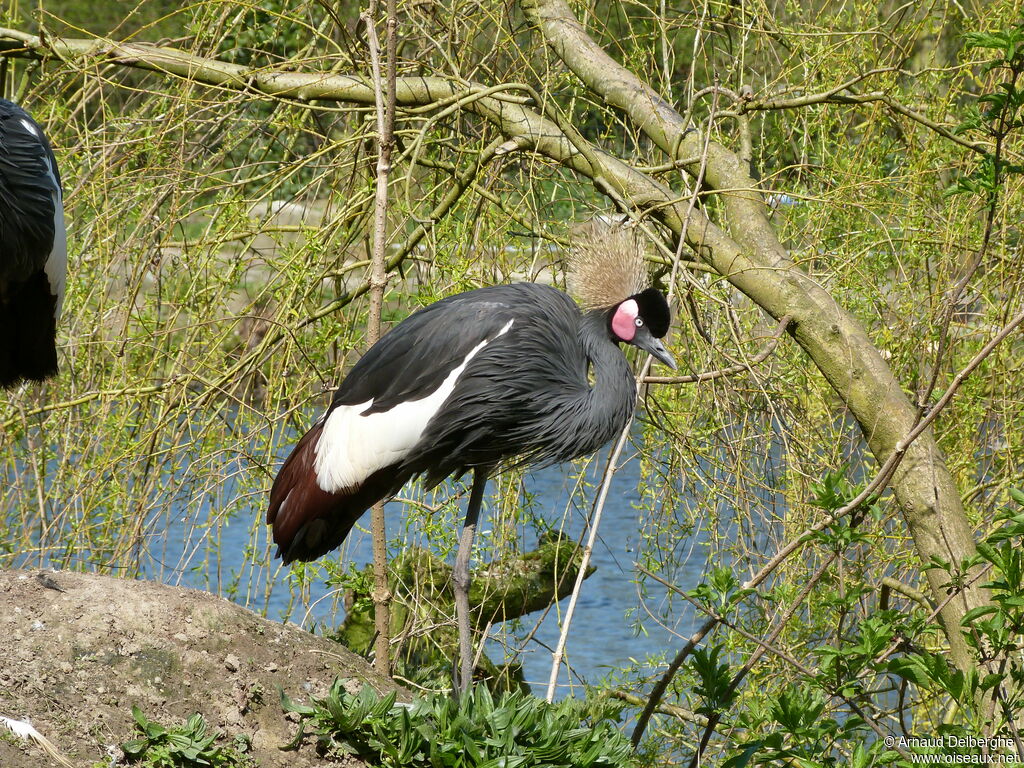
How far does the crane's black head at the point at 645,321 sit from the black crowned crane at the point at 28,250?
1780 mm

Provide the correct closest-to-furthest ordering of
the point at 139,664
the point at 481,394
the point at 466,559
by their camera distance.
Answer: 1. the point at 139,664
2. the point at 481,394
3. the point at 466,559

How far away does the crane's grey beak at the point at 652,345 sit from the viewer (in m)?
3.08

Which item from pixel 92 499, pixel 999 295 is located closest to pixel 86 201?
pixel 92 499

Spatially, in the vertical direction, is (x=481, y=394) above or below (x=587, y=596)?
below

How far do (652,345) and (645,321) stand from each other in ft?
0.23

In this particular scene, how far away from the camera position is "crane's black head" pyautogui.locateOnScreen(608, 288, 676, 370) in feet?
10.1

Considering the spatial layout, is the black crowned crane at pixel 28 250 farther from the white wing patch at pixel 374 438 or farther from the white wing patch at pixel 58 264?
the white wing patch at pixel 374 438

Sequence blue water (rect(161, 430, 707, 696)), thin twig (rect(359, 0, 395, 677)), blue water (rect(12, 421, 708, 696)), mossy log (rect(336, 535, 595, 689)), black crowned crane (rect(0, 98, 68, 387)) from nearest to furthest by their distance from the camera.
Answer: thin twig (rect(359, 0, 395, 677)) < black crowned crane (rect(0, 98, 68, 387)) < mossy log (rect(336, 535, 595, 689)) < blue water (rect(12, 421, 708, 696)) < blue water (rect(161, 430, 707, 696))

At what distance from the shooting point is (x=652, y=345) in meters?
3.12

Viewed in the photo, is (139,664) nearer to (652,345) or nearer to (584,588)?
(652,345)

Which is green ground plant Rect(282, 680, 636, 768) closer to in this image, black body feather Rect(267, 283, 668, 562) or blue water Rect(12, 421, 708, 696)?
black body feather Rect(267, 283, 668, 562)

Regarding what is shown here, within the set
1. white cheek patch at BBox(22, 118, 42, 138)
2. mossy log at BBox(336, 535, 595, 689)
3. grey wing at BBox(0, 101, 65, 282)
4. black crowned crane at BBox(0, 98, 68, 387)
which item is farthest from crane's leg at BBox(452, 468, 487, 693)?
white cheek patch at BBox(22, 118, 42, 138)

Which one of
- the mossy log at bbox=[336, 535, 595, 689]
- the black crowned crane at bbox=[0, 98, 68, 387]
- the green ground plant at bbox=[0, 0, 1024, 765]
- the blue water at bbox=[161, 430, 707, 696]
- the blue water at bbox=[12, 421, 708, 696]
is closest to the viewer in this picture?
the green ground plant at bbox=[0, 0, 1024, 765]

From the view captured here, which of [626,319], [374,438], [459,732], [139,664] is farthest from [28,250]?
[459,732]
